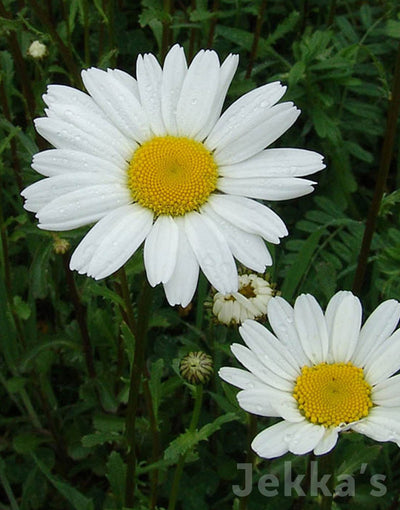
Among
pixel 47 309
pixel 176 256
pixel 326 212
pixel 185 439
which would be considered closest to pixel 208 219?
→ pixel 176 256

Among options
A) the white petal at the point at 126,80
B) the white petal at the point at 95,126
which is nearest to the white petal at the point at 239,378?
the white petal at the point at 95,126

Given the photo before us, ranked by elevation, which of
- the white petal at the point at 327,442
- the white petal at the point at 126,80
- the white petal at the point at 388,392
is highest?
the white petal at the point at 126,80

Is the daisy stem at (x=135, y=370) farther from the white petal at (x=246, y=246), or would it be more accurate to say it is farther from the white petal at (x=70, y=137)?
the white petal at (x=70, y=137)

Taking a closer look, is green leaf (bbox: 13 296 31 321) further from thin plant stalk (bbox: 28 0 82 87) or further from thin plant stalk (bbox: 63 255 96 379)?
thin plant stalk (bbox: 28 0 82 87)

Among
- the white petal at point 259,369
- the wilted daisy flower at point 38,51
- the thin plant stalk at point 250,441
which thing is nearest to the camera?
the white petal at point 259,369

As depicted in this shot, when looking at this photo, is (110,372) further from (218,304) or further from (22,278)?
(218,304)

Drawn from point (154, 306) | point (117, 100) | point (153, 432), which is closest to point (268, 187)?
point (117, 100)

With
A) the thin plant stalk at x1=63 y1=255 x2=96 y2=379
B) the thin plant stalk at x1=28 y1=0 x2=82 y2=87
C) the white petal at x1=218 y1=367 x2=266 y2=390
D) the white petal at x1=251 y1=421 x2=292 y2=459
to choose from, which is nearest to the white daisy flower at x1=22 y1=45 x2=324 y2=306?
the white petal at x1=218 y1=367 x2=266 y2=390
